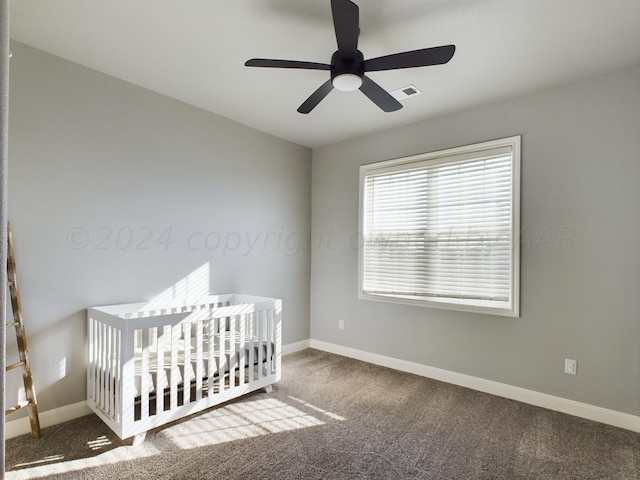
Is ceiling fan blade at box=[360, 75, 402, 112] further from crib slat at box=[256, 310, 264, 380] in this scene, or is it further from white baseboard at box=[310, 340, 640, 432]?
white baseboard at box=[310, 340, 640, 432]

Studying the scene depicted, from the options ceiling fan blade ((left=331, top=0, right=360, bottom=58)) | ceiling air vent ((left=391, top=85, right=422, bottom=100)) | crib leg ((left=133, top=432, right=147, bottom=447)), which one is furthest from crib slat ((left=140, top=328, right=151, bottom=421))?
ceiling air vent ((left=391, top=85, right=422, bottom=100))

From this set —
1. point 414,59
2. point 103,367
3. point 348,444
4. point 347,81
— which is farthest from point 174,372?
point 414,59

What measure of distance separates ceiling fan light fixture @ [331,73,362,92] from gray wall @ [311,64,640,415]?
5.34 feet

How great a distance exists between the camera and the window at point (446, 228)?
2916mm

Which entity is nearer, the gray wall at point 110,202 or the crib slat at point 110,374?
the crib slat at point 110,374

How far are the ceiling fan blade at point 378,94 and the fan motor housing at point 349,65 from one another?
0.08 meters

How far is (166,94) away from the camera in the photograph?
9.57ft

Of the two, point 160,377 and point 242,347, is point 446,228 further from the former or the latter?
point 160,377

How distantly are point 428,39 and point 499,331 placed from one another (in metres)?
2.31

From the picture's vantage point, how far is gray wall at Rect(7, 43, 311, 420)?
2254 millimetres

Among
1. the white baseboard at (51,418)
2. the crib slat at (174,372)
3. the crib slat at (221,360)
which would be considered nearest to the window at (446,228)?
the crib slat at (221,360)

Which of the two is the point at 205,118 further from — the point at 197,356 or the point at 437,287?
the point at 437,287

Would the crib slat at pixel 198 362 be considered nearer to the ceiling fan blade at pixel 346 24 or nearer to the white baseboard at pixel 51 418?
the white baseboard at pixel 51 418

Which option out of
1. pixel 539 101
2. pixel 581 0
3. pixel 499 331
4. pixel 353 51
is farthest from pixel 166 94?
pixel 499 331
